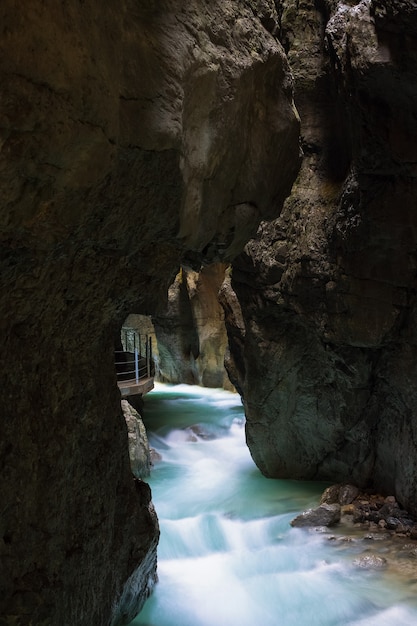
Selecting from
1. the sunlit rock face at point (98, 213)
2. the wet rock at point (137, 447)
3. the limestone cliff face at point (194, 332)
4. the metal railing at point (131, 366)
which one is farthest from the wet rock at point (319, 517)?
the limestone cliff face at point (194, 332)

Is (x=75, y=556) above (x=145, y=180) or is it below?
below

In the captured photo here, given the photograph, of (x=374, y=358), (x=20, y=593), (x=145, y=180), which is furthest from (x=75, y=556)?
(x=374, y=358)

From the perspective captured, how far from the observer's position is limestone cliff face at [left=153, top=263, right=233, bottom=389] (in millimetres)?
19641

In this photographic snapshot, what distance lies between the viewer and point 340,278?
7.04 meters

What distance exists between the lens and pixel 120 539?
393 cm

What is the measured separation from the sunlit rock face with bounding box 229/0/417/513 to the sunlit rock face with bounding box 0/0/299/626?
2.58 meters

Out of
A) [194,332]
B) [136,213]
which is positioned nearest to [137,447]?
[136,213]

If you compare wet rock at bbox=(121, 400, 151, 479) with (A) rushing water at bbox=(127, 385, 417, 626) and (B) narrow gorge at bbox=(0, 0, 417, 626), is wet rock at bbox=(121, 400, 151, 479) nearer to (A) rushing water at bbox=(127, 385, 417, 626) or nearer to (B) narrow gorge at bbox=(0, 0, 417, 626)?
(A) rushing water at bbox=(127, 385, 417, 626)

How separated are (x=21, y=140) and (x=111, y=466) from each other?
266 cm

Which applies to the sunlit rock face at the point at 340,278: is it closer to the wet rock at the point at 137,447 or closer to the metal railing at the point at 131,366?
the wet rock at the point at 137,447

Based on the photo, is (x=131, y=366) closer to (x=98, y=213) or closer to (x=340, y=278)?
(x=340, y=278)

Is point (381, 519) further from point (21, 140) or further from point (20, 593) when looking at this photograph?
point (21, 140)

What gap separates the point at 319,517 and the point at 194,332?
1443 centimetres

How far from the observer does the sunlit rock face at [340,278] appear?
19.5ft
